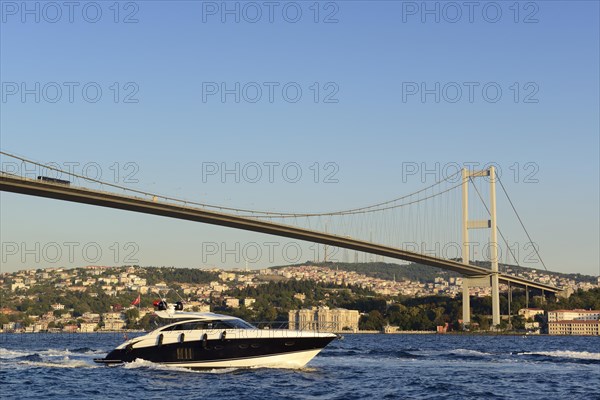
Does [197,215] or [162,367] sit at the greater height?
[197,215]

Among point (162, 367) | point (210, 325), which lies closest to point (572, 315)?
point (210, 325)

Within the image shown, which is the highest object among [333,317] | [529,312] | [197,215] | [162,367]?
[197,215]

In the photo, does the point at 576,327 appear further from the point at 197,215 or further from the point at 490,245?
the point at 197,215

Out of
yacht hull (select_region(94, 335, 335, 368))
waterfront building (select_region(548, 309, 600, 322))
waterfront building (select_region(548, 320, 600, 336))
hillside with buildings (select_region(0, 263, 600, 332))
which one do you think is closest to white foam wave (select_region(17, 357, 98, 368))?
yacht hull (select_region(94, 335, 335, 368))

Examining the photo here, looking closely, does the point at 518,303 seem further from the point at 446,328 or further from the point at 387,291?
the point at 387,291

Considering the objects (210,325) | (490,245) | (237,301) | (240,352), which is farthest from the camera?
(237,301)

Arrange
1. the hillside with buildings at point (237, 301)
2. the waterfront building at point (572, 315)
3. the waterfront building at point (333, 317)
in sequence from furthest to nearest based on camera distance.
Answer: the waterfront building at point (333, 317)
the hillside with buildings at point (237, 301)
the waterfront building at point (572, 315)

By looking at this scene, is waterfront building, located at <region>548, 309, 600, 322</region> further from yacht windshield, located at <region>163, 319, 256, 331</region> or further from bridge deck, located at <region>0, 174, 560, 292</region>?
yacht windshield, located at <region>163, 319, 256, 331</region>

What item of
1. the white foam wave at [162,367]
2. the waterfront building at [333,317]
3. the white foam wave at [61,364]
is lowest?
the waterfront building at [333,317]

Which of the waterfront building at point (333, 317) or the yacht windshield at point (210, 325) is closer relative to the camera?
the yacht windshield at point (210, 325)

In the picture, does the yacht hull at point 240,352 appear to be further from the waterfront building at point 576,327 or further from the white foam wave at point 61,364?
the waterfront building at point 576,327

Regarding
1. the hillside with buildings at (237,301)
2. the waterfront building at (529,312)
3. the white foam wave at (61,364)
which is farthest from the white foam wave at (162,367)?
the waterfront building at (529,312)
